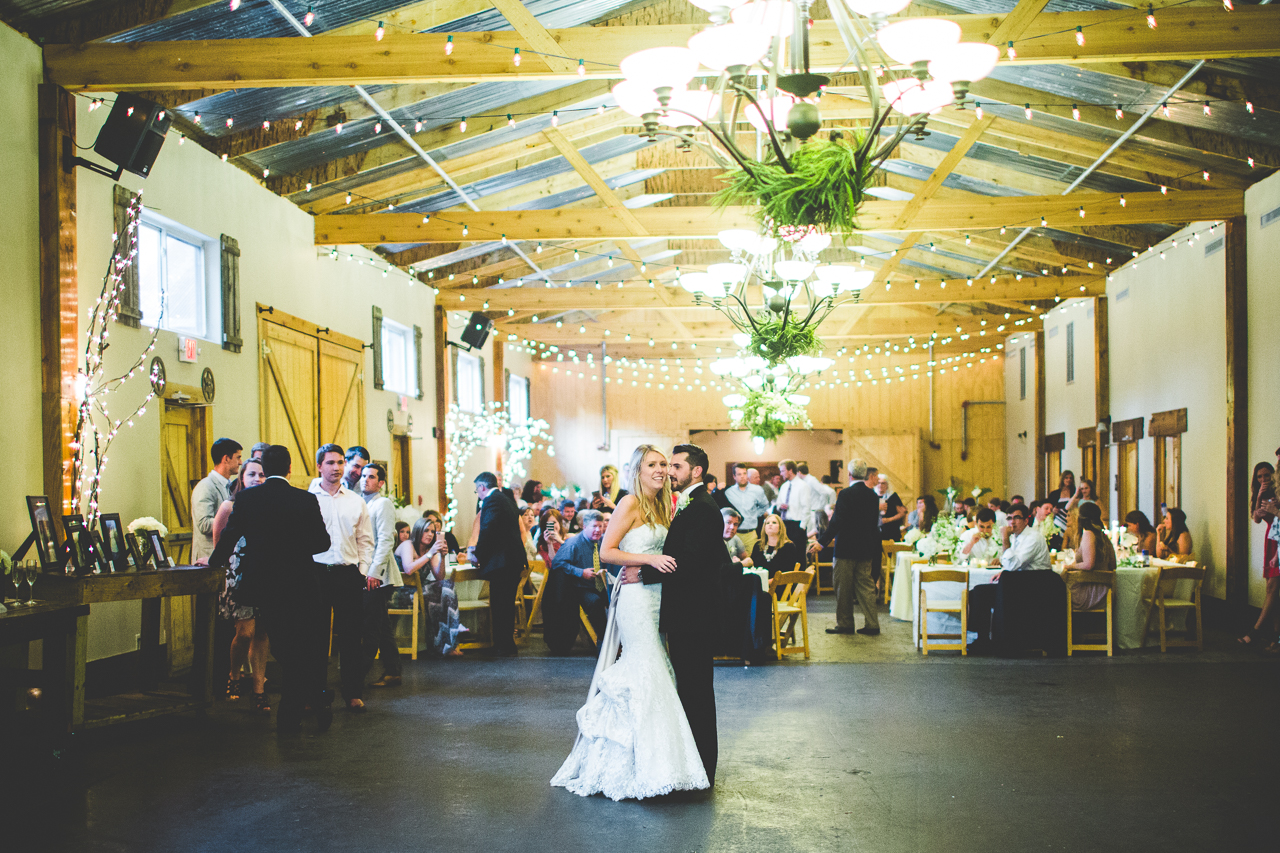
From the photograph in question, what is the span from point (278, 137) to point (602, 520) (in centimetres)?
418

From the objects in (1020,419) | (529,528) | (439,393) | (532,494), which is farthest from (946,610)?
(1020,419)

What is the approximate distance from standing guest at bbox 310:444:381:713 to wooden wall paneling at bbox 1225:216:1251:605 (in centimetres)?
803

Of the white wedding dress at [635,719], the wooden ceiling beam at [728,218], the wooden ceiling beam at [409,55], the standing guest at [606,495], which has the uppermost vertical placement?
the wooden ceiling beam at [409,55]

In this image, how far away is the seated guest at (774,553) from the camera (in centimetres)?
900

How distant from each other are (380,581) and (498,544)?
1.67 metres

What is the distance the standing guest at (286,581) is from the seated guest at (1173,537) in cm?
746

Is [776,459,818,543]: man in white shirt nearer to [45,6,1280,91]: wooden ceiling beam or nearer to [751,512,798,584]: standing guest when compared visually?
[751,512,798,584]: standing guest

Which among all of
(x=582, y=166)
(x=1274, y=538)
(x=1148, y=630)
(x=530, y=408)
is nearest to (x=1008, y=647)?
(x=1148, y=630)

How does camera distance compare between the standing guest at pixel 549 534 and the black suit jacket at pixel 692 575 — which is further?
the standing guest at pixel 549 534

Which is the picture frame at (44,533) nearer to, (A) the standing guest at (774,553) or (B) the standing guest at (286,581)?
(B) the standing guest at (286,581)

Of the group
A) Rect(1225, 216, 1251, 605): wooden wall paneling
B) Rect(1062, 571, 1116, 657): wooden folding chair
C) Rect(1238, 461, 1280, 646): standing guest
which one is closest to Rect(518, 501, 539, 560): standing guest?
Rect(1062, 571, 1116, 657): wooden folding chair

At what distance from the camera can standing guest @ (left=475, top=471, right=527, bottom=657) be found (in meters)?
8.62

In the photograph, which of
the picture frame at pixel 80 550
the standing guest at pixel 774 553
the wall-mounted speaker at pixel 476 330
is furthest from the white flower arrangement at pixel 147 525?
the wall-mounted speaker at pixel 476 330

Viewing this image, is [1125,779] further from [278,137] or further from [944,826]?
[278,137]
